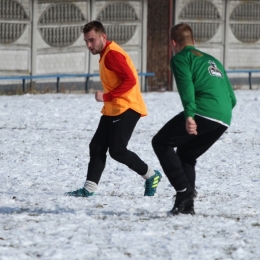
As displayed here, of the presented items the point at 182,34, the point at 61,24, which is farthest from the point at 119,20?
the point at 182,34

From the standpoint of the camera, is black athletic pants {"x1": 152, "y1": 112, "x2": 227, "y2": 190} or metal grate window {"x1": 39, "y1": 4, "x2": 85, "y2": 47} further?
metal grate window {"x1": 39, "y1": 4, "x2": 85, "y2": 47}

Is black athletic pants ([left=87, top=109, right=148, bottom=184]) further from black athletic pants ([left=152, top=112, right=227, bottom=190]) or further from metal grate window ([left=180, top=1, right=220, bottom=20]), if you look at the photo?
metal grate window ([left=180, top=1, right=220, bottom=20])

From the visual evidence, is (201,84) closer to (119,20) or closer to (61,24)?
Answer: (61,24)

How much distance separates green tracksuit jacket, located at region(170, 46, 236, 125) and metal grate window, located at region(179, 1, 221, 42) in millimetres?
14160

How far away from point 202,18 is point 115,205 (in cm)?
1408

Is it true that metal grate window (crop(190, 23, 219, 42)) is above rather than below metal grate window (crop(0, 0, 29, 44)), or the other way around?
below

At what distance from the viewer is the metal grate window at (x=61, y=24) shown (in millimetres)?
19562

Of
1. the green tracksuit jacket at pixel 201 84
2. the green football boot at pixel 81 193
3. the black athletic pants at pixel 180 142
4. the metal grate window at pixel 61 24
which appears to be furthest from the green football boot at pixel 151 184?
the metal grate window at pixel 61 24

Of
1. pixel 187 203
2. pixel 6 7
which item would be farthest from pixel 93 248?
pixel 6 7

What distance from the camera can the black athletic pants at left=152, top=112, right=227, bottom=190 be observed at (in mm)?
7266

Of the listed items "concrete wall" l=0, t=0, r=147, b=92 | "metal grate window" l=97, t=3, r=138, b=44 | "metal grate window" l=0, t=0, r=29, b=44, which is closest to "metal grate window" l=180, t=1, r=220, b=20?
"concrete wall" l=0, t=0, r=147, b=92

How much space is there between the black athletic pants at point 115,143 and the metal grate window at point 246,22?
46.3ft

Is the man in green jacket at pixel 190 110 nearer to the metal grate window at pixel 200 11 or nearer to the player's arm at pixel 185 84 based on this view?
the player's arm at pixel 185 84

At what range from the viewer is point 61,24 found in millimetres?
19750
